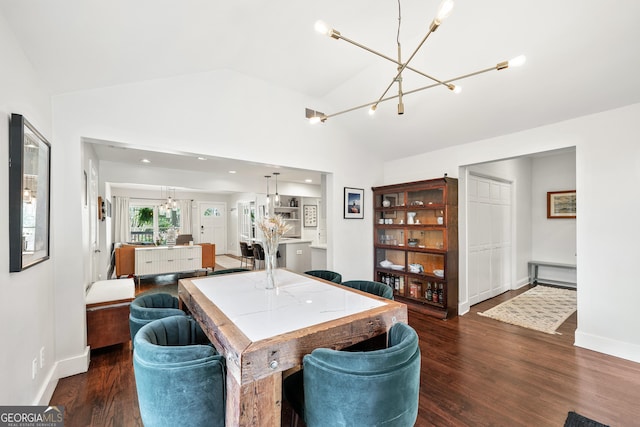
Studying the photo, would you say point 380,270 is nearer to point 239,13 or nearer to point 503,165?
point 503,165

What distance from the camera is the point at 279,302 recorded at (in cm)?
186

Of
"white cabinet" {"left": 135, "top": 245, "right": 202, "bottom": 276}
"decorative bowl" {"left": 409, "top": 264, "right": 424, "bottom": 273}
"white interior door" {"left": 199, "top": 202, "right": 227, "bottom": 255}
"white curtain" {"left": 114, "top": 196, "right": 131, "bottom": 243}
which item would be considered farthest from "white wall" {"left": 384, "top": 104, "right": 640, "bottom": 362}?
"white curtain" {"left": 114, "top": 196, "right": 131, "bottom": 243}

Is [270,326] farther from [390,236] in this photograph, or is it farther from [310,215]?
[310,215]

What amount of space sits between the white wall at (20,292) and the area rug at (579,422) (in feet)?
11.1

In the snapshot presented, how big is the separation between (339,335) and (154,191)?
32.5ft

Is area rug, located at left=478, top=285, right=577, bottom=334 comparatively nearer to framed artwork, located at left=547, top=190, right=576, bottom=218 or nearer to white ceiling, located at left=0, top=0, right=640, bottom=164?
framed artwork, located at left=547, top=190, right=576, bottom=218

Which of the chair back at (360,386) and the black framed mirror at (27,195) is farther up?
the black framed mirror at (27,195)

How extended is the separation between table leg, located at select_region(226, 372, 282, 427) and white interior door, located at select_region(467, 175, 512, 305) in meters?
4.00

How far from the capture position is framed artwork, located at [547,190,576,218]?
18.4ft

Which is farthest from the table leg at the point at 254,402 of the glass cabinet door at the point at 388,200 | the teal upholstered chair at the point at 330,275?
the glass cabinet door at the point at 388,200

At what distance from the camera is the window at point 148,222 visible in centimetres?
936

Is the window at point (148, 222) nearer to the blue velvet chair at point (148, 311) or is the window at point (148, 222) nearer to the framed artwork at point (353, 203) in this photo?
A: the framed artwork at point (353, 203)

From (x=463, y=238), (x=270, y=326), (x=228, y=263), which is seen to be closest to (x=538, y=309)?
(x=463, y=238)

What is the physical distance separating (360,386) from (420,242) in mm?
3534
